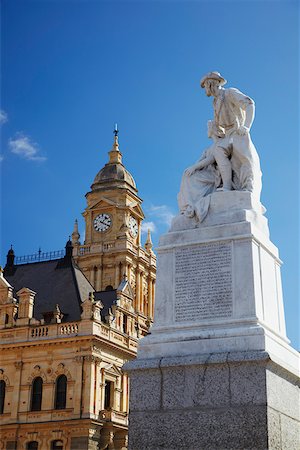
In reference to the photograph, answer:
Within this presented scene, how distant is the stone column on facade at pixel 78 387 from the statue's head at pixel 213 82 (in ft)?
106

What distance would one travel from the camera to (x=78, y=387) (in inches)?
1608

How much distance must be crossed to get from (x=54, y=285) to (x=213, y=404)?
4069 cm

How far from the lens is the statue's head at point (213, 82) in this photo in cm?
1100

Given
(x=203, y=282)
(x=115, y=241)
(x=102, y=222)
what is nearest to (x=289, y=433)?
(x=203, y=282)

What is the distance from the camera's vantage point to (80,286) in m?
47.8

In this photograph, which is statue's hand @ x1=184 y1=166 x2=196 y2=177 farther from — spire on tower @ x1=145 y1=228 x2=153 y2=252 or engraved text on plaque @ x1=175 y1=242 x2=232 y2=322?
spire on tower @ x1=145 y1=228 x2=153 y2=252

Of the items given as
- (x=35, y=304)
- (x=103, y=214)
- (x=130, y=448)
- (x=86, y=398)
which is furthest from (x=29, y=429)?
(x=130, y=448)

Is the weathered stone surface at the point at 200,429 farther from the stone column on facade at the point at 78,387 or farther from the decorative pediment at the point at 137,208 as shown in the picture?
the decorative pediment at the point at 137,208

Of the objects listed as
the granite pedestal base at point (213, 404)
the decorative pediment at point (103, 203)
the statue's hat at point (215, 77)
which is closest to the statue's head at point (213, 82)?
the statue's hat at point (215, 77)

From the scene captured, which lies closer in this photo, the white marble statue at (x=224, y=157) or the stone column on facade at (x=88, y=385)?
the white marble statue at (x=224, y=157)

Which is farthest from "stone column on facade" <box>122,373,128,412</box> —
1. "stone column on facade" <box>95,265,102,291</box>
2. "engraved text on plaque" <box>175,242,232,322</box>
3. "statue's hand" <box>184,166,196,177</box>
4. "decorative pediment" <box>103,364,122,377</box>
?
"engraved text on plaque" <box>175,242,232,322</box>

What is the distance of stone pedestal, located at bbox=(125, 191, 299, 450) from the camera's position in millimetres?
8570

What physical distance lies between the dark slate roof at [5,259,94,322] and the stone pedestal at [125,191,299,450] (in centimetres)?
3483

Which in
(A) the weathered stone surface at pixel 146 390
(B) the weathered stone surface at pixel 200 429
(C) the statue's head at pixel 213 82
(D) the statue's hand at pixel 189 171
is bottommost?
(B) the weathered stone surface at pixel 200 429
